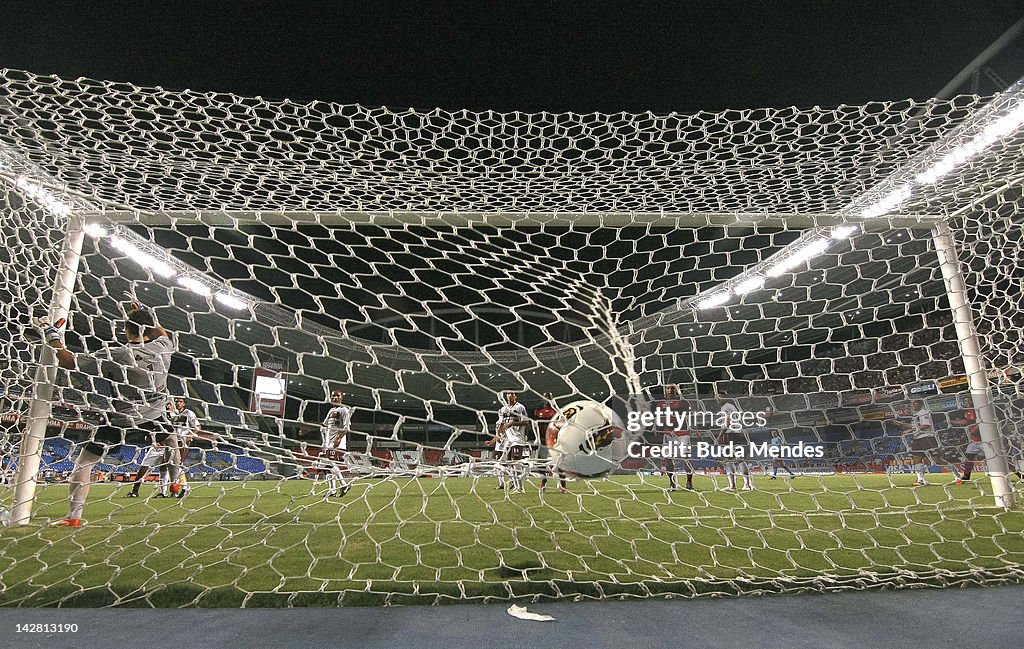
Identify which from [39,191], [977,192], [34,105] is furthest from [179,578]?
[977,192]

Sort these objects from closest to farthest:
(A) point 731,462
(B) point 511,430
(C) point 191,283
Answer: (C) point 191,283 → (B) point 511,430 → (A) point 731,462

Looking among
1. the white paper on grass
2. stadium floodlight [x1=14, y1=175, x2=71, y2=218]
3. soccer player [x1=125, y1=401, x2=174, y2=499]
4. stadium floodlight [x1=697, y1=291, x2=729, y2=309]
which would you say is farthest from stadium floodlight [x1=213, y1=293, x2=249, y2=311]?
stadium floodlight [x1=697, y1=291, x2=729, y2=309]

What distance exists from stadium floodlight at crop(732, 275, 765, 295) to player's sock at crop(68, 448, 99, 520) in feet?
12.7

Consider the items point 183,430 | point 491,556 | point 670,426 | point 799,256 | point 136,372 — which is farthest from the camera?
point 670,426

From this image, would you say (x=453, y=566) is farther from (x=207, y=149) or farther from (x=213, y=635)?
(x=207, y=149)

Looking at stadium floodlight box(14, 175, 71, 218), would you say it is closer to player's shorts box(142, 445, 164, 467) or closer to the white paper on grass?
player's shorts box(142, 445, 164, 467)

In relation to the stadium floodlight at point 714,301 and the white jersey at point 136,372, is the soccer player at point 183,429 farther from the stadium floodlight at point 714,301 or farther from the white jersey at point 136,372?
the stadium floodlight at point 714,301

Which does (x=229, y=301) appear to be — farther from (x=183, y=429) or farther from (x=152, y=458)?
(x=152, y=458)

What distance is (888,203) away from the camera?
9.62 feet

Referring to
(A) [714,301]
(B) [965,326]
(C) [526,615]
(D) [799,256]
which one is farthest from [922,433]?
(C) [526,615]

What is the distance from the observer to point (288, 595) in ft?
5.07

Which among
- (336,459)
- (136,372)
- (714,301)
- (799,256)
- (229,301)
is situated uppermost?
(799,256)

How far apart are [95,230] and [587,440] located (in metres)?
2.77

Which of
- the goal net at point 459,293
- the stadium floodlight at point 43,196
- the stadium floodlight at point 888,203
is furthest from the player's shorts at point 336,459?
the stadium floodlight at point 888,203
